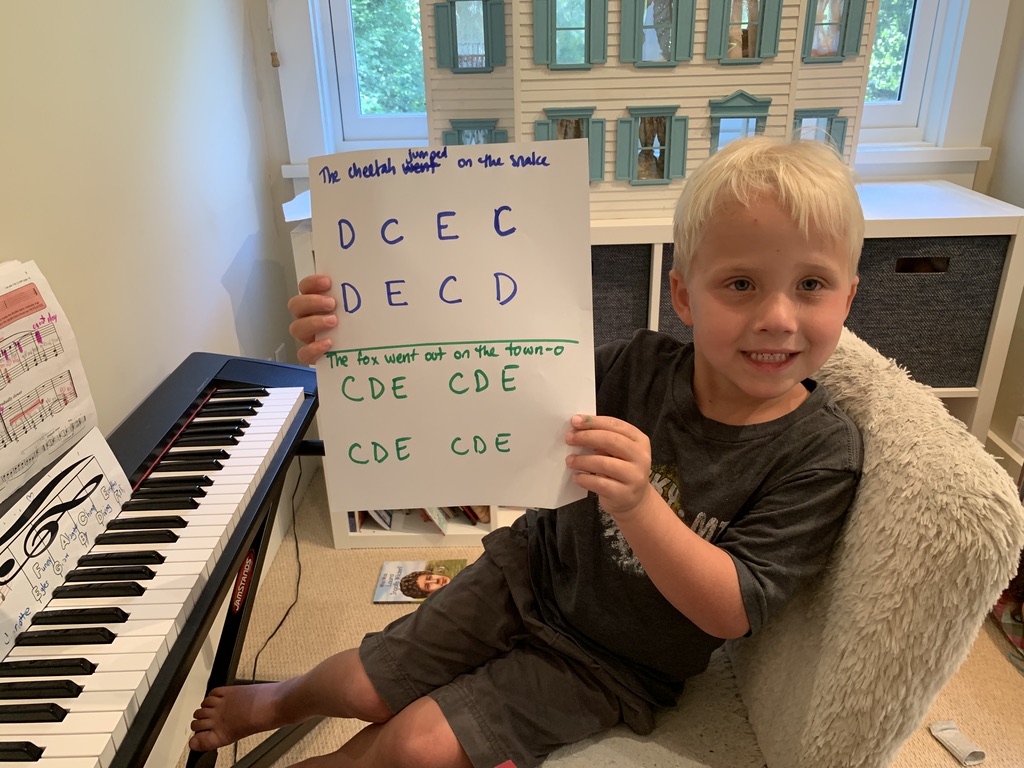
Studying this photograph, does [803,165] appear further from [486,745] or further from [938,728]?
[938,728]

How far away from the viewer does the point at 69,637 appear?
0.76 metres

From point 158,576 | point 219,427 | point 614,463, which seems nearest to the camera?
point 614,463

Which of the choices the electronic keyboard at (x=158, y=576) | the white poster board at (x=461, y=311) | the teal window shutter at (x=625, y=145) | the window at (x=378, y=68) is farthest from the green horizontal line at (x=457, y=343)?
the window at (x=378, y=68)

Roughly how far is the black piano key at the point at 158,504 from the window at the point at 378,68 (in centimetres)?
149

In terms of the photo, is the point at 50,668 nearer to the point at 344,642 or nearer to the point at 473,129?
the point at 344,642

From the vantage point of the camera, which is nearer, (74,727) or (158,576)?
(74,727)

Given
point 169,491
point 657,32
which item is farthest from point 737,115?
point 169,491

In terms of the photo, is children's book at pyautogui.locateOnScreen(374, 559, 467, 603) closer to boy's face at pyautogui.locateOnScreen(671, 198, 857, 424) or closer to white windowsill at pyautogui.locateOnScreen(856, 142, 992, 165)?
boy's face at pyautogui.locateOnScreen(671, 198, 857, 424)

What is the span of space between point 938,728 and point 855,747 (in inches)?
34.5

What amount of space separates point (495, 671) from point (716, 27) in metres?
1.39

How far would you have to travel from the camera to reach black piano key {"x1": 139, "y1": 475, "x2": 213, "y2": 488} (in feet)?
3.32

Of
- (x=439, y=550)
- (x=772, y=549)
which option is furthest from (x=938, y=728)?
(x=439, y=550)

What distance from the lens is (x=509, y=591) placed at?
3.33ft

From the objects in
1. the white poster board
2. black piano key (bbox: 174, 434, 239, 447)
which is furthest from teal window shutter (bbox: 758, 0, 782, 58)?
black piano key (bbox: 174, 434, 239, 447)
